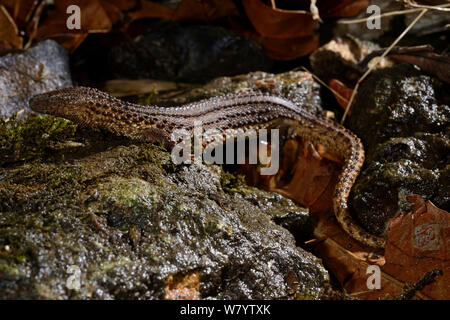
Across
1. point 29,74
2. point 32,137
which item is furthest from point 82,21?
point 32,137

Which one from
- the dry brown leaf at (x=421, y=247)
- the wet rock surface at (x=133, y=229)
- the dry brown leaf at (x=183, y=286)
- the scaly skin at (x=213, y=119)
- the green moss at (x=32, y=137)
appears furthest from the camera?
the scaly skin at (x=213, y=119)

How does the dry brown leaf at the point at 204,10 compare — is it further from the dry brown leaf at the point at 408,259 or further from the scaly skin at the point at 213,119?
the dry brown leaf at the point at 408,259

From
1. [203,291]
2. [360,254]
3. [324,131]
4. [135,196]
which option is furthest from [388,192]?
[135,196]

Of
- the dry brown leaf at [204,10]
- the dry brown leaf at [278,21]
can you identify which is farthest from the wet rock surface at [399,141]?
the dry brown leaf at [204,10]

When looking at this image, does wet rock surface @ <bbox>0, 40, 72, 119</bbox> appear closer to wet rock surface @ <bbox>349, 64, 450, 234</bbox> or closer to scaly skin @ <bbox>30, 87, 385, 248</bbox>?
scaly skin @ <bbox>30, 87, 385, 248</bbox>

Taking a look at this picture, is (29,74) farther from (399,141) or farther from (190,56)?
(399,141)
